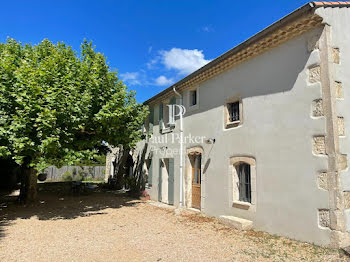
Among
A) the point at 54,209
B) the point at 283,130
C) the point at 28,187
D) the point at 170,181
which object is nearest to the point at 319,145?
the point at 283,130

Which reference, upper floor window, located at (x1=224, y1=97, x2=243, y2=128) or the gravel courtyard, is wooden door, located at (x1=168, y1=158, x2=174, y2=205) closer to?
the gravel courtyard

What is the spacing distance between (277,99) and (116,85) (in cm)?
565

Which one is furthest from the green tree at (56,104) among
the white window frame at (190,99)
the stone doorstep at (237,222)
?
the stone doorstep at (237,222)

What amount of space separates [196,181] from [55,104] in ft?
17.9

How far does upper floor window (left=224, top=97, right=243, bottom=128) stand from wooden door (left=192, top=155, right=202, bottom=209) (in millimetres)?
2089

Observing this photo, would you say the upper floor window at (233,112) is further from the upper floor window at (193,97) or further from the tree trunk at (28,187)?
the tree trunk at (28,187)

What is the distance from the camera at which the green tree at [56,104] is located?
21.9ft

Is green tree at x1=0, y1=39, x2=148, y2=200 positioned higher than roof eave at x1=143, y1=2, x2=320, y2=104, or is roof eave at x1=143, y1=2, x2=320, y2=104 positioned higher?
roof eave at x1=143, y1=2, x2=320, y2=104

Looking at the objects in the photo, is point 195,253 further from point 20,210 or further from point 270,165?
point 20,210

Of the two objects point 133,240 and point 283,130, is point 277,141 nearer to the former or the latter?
point 283,130

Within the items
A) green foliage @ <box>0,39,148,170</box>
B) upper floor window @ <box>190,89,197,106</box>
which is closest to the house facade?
upper floor window @ <box>190,89,197,106</box>

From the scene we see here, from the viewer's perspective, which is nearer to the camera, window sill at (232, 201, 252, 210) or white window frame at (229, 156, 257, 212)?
white window frame at (229, 156, 257, 212)

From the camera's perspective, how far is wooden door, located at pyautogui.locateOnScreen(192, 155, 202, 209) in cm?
876

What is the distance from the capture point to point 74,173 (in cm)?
2370
